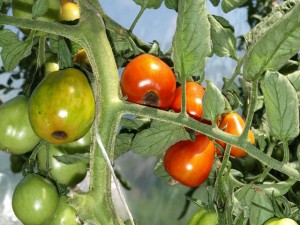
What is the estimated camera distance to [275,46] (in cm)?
52

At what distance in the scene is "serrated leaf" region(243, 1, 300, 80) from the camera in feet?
1.65

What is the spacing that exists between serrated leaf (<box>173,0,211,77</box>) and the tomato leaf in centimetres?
25

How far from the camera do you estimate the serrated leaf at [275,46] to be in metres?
0.50

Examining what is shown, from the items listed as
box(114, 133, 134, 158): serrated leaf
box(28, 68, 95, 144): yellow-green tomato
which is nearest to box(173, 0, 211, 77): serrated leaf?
box(28, 68, 95, 144): yellow-green tomato

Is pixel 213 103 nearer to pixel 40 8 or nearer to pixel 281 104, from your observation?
pixel 281 104

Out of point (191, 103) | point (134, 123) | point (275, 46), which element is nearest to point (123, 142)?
point (134, 123)

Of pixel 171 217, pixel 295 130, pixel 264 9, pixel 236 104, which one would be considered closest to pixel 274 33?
pixel 295 130

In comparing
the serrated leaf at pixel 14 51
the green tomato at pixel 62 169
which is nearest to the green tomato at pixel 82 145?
the green tomato at pixel 62 169

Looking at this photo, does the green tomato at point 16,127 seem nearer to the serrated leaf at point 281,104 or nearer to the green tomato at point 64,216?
the green tomato at point 64,216

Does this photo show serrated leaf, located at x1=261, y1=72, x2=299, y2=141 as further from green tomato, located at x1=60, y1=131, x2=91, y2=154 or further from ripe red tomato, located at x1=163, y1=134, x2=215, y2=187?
green tomato, located at x1=60, y1=131, x2=91, y2=154

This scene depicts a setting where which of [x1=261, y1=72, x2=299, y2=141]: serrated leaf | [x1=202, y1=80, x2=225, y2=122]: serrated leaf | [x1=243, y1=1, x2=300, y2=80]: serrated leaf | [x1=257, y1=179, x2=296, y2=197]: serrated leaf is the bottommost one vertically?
[x1=257, y1=179, x2=296, y2=197]: serrated leaf

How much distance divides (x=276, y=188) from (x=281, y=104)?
0.23 meters

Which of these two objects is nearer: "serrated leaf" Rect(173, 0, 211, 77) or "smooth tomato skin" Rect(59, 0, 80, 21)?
"serrated leaf" Rect(173, 0, 211, 77)

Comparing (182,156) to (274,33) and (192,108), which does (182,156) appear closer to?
(192,108)
